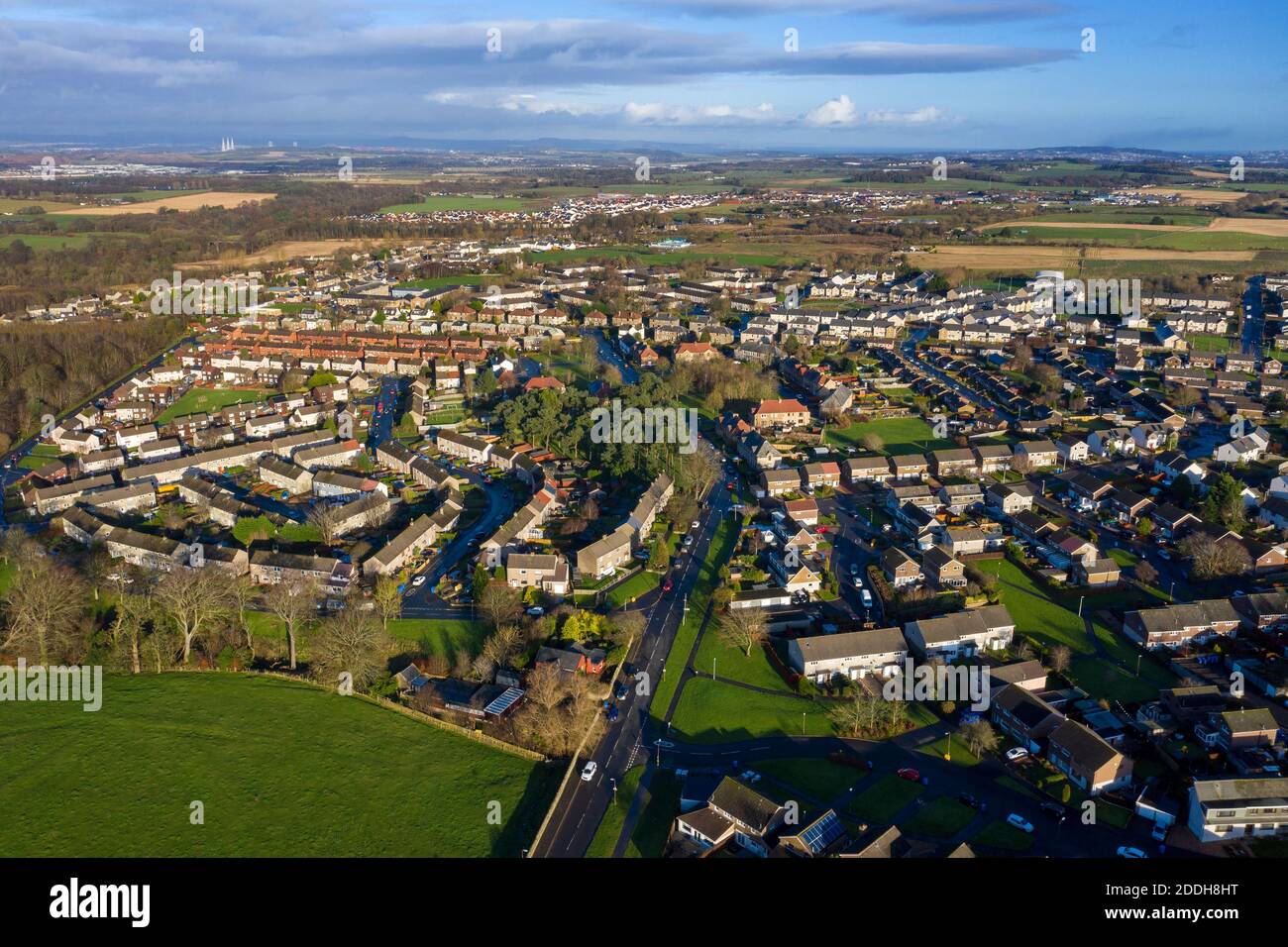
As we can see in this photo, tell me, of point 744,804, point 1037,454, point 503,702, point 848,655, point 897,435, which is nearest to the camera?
point 744,804

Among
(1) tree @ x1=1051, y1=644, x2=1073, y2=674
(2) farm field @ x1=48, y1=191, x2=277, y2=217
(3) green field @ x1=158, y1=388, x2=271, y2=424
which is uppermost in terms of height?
(2) farm field @ x1=48, y1=191, x2=277, y2=217

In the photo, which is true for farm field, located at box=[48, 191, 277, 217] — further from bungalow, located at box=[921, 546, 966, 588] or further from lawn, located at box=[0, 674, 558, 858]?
bungalow, located at box=[921, 546, 966, 588]

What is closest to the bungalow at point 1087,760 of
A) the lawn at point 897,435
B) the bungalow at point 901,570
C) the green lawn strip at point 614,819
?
the bungalow at point 901,570

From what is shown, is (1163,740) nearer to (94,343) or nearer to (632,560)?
(632,560)

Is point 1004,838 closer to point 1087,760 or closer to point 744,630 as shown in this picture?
point 1087,760

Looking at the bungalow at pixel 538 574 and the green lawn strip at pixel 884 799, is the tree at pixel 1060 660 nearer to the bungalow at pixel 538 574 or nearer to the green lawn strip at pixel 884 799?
the green lawn strip at pixel 884 799

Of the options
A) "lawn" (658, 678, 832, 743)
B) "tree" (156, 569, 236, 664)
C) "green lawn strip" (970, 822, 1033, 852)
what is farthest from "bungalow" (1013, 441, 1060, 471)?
"tree" (156, 569, 236, 664)

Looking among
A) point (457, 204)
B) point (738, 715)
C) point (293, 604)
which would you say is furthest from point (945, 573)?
point (457, 204)
